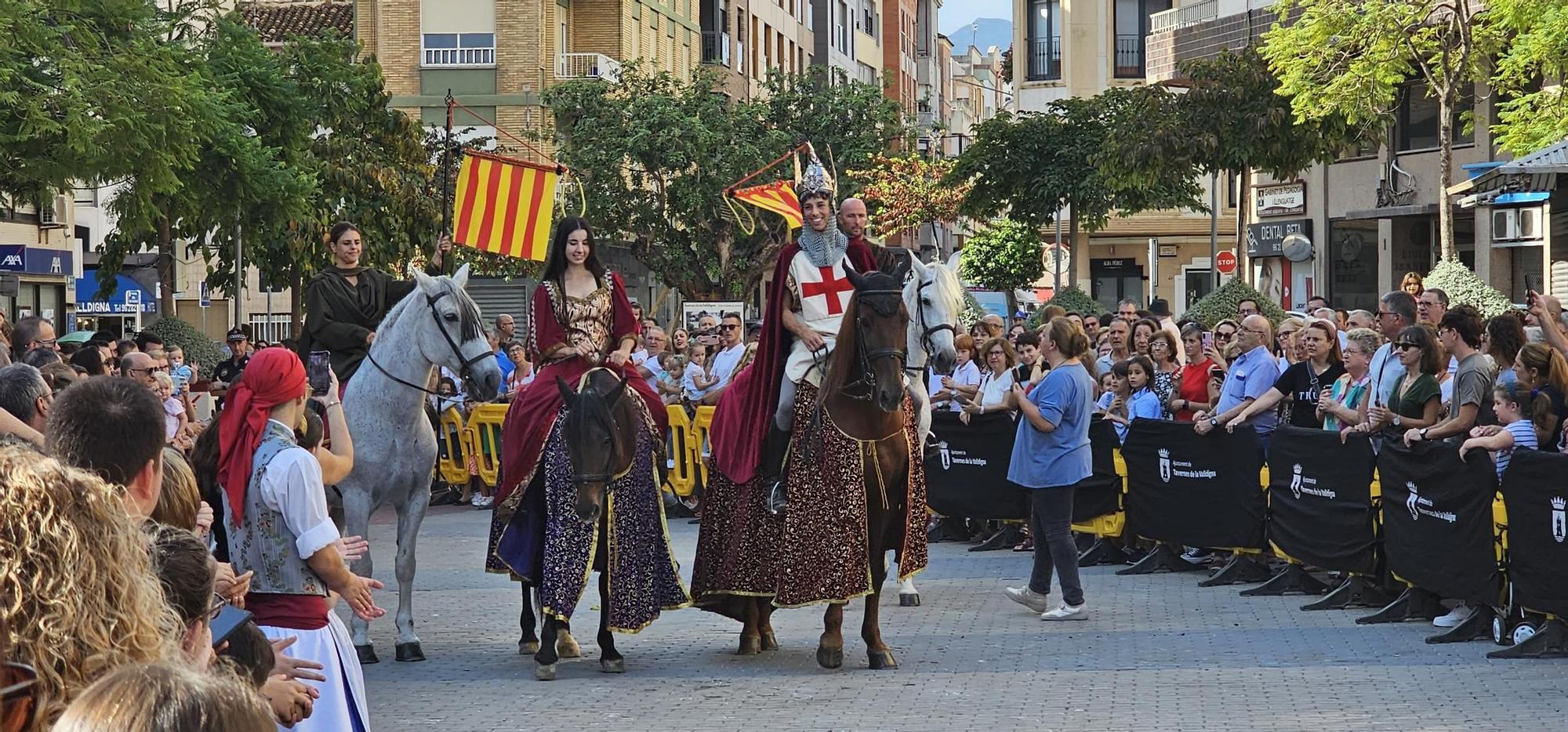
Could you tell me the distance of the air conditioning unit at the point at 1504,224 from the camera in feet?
117

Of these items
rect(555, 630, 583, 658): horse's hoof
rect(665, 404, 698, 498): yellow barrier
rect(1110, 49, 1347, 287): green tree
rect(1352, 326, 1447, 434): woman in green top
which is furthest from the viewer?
rect(1110, 49, 1347, 287): green tree

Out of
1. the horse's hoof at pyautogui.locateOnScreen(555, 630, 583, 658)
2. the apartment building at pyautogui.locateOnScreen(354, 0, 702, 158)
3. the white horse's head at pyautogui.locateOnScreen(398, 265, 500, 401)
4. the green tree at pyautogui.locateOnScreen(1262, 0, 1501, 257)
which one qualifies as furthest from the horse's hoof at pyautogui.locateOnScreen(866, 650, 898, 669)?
the apartment building at pyautogui.locateOnScreen(354, 0, 702, 158)

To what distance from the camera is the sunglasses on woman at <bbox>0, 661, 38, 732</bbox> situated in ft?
9.00

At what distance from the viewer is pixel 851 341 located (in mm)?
10227

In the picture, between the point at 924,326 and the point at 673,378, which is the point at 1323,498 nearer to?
the point at 924,326

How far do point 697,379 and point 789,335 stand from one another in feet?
35.0

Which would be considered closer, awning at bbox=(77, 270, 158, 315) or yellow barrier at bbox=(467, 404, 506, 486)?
yellow barrier at bbox=(467, 404, 506, 486)

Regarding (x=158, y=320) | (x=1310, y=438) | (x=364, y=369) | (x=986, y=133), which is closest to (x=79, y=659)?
(x=364, y=369)

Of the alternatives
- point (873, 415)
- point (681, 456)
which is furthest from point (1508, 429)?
point (681, 456)

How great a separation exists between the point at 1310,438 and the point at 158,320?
17.2 meters

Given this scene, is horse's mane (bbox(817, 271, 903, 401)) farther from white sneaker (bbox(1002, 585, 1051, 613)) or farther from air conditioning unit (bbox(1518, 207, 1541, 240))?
air conditioning unit (bbox(1518, 207, 1541, 240))

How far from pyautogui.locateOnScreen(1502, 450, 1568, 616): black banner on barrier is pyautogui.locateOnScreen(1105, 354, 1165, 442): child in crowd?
5.23 m

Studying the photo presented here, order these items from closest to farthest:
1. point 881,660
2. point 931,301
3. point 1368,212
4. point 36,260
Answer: point 881,660 → point 931,301 → point 36,260 → point 1368,212

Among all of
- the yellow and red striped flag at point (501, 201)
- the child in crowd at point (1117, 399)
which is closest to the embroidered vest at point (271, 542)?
the child in crowd at point (1117, 399)
